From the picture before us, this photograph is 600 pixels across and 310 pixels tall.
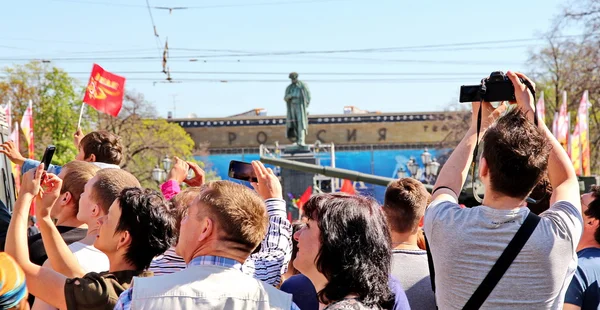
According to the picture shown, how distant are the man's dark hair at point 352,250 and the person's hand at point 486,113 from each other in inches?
27.2

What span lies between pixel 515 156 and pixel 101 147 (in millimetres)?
3478

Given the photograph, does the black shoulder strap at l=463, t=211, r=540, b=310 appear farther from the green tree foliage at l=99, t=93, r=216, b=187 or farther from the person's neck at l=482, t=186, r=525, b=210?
the green tree foliage at l=99, t=93, r=216, b=187

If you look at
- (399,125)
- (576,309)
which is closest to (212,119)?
(399,125)

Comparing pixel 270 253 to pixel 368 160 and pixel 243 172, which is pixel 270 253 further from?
pixel 368 160

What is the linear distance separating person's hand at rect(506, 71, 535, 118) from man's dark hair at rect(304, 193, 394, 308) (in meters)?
0.79

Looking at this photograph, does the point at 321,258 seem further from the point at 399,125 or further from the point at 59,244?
the point at 399,125

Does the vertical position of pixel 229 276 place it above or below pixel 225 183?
below

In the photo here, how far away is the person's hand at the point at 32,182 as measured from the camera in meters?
3.71

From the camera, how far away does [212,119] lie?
80.8 meters

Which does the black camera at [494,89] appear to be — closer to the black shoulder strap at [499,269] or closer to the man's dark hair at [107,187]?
the black shoulder strap at [499,269]

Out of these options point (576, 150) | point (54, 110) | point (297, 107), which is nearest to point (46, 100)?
point (54, 110)

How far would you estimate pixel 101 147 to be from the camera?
6.09m

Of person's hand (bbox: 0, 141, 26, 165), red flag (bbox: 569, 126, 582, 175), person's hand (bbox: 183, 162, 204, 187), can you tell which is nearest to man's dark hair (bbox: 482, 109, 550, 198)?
person's hand (bbox: 183, 162, 204, 187)

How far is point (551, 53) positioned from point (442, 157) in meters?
23.1
